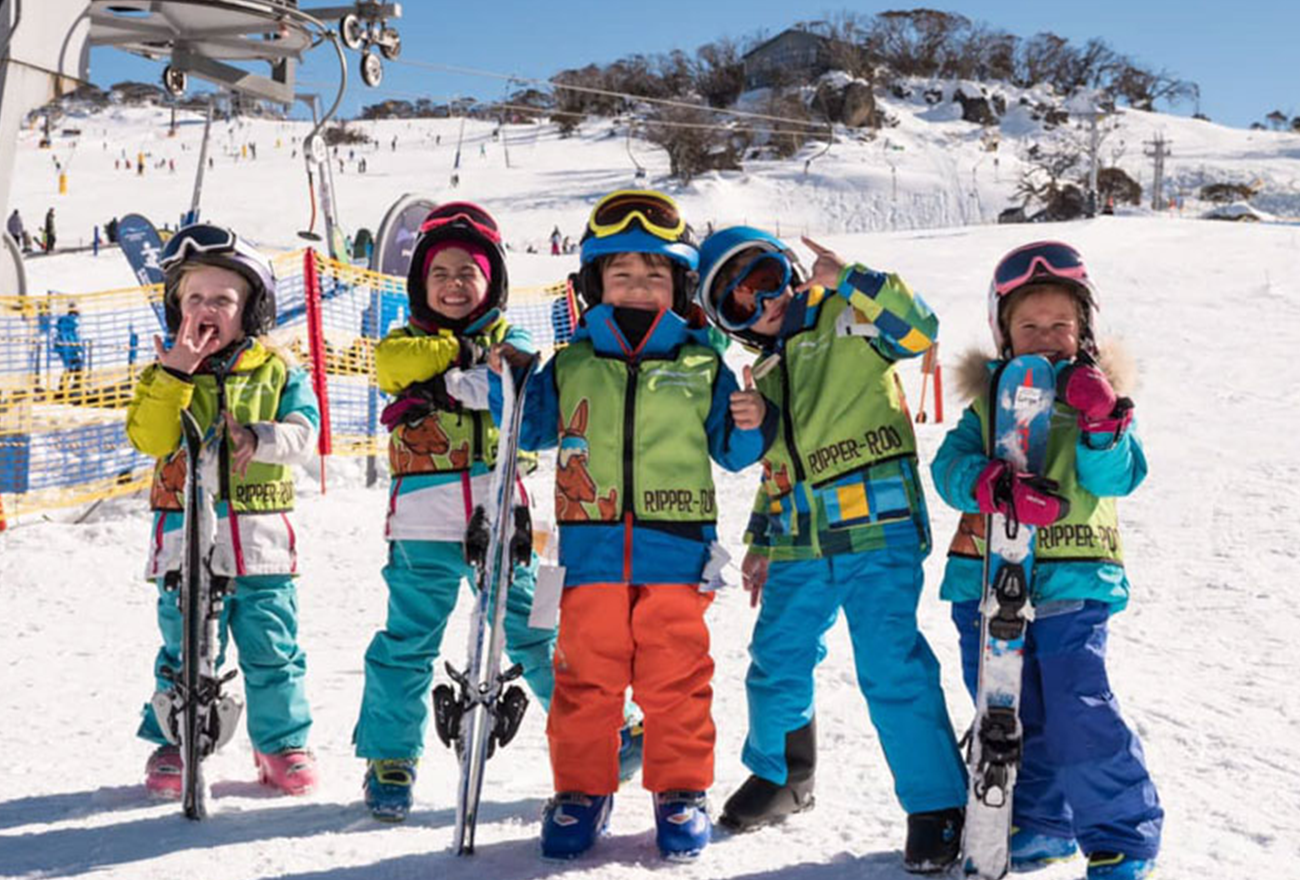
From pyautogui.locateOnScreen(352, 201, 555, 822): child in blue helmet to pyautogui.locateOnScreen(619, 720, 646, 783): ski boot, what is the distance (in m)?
0.30

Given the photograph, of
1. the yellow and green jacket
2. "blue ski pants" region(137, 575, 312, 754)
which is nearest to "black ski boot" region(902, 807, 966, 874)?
"blue ski pants" region(137, 575, 312, 754)

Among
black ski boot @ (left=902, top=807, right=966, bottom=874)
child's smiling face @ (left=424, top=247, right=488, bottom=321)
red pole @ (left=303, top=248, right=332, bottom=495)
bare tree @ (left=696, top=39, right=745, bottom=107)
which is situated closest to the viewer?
black ski boot @ (left=902, top=807, right=966, bottom=874)

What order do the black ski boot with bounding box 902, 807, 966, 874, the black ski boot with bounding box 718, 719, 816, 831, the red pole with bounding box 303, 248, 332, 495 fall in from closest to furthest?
the black ski boot with bounding box 902, 807, 966, 874
the black ski boot with bounding box 718, 719, 816, 831
the red pole with bounding box 303, 248, 332, 495

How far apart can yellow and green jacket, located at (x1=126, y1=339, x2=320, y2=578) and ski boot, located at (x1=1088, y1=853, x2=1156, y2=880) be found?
259cm

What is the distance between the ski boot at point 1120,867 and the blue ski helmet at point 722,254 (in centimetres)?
177

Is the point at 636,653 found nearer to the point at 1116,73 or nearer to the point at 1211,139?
the point at 1211,139

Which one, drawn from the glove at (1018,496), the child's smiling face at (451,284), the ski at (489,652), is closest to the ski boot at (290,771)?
the ski at (489,652)

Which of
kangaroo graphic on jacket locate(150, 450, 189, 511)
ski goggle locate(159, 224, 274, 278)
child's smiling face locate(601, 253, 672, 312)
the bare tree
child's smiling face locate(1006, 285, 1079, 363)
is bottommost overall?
kangaroo graphic on jacket locate(150, 450, 189, 511)

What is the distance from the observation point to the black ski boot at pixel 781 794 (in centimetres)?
329

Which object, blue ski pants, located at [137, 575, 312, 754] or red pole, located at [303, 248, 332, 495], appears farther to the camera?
red pole, located at [303, 248, 332, 495]

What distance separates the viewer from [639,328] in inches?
131

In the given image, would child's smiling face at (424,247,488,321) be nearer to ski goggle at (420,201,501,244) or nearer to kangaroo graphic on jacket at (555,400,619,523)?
ski goggle at (420,201,501,244)

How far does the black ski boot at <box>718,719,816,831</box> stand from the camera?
329 centimetres

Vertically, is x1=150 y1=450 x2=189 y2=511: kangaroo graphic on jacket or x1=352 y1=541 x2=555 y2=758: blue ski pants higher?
x1=150 y1=450 x2=189 y2=511: kangaroo graphic on jacket
